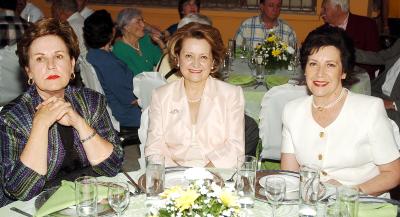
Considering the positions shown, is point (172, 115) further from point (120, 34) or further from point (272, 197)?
point (120, 34)

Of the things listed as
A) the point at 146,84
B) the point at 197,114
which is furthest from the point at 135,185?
the point at 146,84

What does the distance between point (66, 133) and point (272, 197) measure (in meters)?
1.12

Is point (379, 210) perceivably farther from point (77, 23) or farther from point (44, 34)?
point (77, 23)

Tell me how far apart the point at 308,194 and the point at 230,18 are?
6.75 m

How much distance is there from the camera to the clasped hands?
2467 millimetres

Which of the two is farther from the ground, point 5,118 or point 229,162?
point 5,118

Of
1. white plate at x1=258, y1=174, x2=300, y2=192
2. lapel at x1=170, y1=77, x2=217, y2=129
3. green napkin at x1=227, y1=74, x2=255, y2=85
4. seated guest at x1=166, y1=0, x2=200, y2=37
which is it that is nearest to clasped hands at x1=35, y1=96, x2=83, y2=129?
lapel at x1=170, y1=77, x2=217, y2=129

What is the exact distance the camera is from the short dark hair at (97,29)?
4566mm

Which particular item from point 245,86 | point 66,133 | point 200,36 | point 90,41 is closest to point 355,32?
point 245,86

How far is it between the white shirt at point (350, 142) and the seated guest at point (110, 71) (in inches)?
80.1

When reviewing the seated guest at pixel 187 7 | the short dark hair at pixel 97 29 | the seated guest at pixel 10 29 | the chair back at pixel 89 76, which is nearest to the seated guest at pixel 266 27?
the seated guest at pixel 187 7

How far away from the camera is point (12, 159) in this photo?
8.04 ft

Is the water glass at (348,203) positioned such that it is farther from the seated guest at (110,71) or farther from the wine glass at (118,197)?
the seated guest at (110,71)

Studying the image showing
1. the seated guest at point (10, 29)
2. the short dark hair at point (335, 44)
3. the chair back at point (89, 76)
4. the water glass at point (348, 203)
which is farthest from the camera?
the seated guest at point (10, 29)
